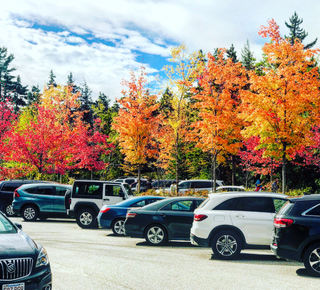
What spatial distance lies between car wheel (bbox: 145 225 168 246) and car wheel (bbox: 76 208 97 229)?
5031 millimetres

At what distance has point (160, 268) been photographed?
26.8ft

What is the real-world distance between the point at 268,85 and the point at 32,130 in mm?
18971

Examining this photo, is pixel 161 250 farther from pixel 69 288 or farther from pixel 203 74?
pixel 203 74

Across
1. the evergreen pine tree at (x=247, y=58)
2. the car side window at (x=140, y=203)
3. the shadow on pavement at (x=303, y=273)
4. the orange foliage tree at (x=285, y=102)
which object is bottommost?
the shadow on pavement at (x=303, y=273)

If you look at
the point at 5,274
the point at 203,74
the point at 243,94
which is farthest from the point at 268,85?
the point at 5,274

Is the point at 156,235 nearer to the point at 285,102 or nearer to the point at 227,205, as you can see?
the point at 227,205

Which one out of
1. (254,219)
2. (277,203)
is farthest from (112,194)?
(277,203)

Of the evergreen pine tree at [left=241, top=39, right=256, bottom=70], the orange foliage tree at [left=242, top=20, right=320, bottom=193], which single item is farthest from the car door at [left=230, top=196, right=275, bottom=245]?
the evergreen pine tree at [left=241, top=39, right=256, bottom=70]

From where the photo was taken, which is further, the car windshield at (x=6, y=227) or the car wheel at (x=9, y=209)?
the car wheel at (x=9, y=209)

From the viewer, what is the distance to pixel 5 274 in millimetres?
4836

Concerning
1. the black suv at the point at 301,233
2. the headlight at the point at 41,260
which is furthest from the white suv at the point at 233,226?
the headlight at the point at 41,260

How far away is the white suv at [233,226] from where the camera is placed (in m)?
9.45

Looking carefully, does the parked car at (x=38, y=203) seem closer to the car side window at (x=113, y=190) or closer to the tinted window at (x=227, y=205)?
the car side window at (x=113, y=190)

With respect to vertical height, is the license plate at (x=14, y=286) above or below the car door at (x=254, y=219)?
below
